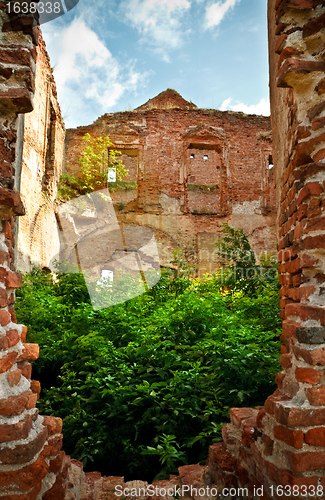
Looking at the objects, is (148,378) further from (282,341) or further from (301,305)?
(301,305)

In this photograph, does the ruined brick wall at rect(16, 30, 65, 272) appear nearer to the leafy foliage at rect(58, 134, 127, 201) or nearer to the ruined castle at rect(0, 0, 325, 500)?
the leafy foliage at rect(58, 134, 127, 201)

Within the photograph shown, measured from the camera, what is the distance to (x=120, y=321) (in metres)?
4.05

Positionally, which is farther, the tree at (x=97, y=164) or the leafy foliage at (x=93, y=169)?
the tree at (x=97, y=164)

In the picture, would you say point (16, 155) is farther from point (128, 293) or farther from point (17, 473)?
point (128, 293)

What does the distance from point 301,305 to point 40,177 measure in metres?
7.87

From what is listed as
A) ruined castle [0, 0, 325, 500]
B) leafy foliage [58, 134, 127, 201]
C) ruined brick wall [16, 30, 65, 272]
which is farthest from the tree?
ruined castle [0, 0, 325, 500]

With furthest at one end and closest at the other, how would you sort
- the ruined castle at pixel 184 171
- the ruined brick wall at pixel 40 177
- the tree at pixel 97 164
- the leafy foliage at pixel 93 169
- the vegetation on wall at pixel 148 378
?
1. the ruined castle at pixel 184 171
2. the tree at pixel 97 164
3. the leafy foliage at pixel 93 169
4. the ruined brick wall at pixel 40 177
5. the vegetation on wall at pixel 148 378

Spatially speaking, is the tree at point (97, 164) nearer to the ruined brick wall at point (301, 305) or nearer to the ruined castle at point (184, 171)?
the ruined castle at point (184, 171)

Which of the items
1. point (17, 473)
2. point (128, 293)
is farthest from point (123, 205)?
point (17, 473)

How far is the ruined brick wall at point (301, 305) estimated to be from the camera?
1.47 meters

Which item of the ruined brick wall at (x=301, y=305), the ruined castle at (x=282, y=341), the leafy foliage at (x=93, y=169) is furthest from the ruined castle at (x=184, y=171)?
the ruined brick wall at (x=301, y=305)

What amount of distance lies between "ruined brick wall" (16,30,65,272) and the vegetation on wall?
3199 millimetres

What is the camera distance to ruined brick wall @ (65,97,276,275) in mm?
10703

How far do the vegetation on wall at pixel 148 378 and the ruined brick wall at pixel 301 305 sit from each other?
0.71m
